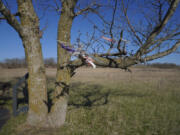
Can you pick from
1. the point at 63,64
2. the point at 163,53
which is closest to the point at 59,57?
the point at 63,64

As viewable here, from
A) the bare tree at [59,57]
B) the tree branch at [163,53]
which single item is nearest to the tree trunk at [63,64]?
the bare tree at [59,57]

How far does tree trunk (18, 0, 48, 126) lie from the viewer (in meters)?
3.43

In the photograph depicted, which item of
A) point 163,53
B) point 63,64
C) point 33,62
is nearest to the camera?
point 163,53

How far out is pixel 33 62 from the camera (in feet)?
11.7

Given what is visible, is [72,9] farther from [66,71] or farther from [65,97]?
[65,97]

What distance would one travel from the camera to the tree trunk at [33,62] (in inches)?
135

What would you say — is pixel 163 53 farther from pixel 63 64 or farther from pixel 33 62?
pixel 33 62

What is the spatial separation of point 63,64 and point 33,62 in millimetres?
875

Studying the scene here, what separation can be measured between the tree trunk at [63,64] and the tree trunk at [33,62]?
0.39 m

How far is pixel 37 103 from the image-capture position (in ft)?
12.1

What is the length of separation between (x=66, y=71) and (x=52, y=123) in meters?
1.80

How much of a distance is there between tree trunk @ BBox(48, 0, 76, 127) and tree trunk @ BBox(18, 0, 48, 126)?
0.39 metres

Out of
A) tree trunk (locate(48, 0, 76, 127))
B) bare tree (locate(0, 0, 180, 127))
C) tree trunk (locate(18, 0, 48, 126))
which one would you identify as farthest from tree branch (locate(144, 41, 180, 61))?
tree trunk (locate(18, 0, 48, 126))

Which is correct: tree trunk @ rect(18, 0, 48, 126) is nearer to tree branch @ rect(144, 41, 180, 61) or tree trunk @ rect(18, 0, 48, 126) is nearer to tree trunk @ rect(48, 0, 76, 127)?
tree trunk @ rect(48, 0, 76, 127)
